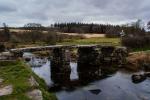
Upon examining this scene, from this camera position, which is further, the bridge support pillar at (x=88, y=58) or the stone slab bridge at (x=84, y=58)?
the bridge support pillar at (x=88, y=58)

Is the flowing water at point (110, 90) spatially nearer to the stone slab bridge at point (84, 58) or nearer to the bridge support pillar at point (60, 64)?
the bridge support pillar at point (60, 64)

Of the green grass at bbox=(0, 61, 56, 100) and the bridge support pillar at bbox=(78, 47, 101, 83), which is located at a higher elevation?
the green grass at bbox=(0, 61, 56, 100)

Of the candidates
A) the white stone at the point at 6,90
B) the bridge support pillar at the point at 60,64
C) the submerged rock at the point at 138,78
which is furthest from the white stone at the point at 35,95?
the bridge support pillar at the point at 60,64

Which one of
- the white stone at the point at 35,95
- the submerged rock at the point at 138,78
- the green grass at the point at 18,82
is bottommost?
the submerged rock at the point at 138,78

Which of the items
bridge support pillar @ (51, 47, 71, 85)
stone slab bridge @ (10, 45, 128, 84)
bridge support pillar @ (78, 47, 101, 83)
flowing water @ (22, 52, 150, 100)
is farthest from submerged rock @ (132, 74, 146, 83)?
bridge support pillar @ (78, 47, 101, 83)

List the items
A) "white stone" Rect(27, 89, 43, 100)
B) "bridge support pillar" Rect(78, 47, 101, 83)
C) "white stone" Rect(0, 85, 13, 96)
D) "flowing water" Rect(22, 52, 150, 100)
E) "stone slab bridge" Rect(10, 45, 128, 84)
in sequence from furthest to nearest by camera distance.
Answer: "bridge support pillar" Rect(78, 47, 101, 83), "stone slab bridge" Rect(10, 45, 128, 84), "flowing water" Rect(22, 52, 150, 100), "white stone" Rect(0, 85, 13, 96), "white stone" Rect(27, 89, 43, 100)

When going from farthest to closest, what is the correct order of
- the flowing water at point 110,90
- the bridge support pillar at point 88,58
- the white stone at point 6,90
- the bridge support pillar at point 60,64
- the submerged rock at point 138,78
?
the bridge support pillar at point 88,58
the bridge support pillar at point 60,64
the submerged rock at point 138,78
the flowing water at point 110,90
the white stone at point 6,90

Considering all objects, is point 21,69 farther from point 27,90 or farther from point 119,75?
point 119,75

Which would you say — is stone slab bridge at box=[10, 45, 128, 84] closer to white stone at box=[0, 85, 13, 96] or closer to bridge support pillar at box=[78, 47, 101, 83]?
bridge support pillar at box=[78, 47, 101, 83]

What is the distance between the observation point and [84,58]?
6278 centimetres

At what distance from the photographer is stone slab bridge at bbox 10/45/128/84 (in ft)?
165

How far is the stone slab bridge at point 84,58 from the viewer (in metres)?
50.4


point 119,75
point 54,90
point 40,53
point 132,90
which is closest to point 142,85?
point 132,90

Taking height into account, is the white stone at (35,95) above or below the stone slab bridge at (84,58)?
above
